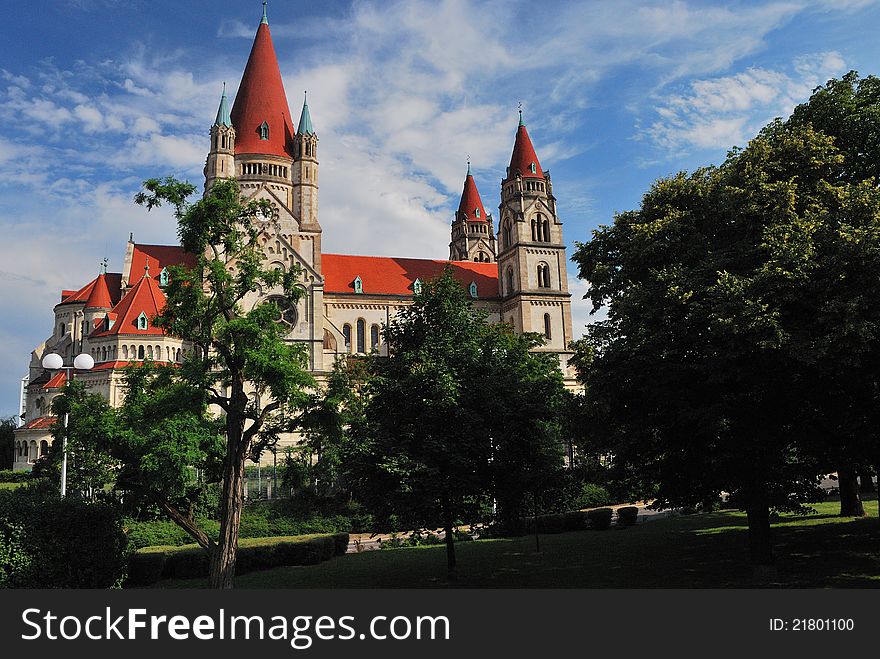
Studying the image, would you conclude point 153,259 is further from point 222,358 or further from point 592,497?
point 222,358

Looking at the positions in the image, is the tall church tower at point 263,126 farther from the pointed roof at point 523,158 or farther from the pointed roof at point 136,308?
the pointed roof at point 523,158

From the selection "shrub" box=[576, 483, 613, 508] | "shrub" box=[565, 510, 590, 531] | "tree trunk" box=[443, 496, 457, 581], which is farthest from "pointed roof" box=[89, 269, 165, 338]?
"tree trunk" box=[443, 496, 457, 581]

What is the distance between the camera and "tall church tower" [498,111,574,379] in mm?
75250

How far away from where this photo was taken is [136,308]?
63.2m

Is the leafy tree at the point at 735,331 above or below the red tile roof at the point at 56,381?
below

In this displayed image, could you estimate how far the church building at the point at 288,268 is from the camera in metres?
63.2

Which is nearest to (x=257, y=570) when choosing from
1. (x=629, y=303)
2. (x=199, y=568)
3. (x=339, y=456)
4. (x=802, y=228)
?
(x=199, y=568)

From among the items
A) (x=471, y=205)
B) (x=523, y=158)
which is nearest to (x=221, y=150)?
(x=523, y=158)

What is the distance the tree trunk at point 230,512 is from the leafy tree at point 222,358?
26mm

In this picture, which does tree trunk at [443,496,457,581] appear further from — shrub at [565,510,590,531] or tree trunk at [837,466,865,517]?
tree trunk at [837,466,865,517]

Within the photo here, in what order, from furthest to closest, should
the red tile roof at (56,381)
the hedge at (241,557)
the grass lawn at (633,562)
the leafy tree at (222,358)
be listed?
the red tile roof at (56,381) < the hedge at (241,557) < the grass lawn at (633,562) < the leafy tree at (222,358)

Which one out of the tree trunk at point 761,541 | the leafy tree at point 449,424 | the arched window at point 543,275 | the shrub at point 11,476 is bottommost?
the tree trunk at point 761,541

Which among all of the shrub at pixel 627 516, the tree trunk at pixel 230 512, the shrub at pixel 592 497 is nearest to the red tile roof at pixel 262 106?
the shrub at pixel 592 497

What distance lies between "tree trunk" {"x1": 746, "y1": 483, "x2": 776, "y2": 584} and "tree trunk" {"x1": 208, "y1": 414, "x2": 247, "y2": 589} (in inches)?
517
